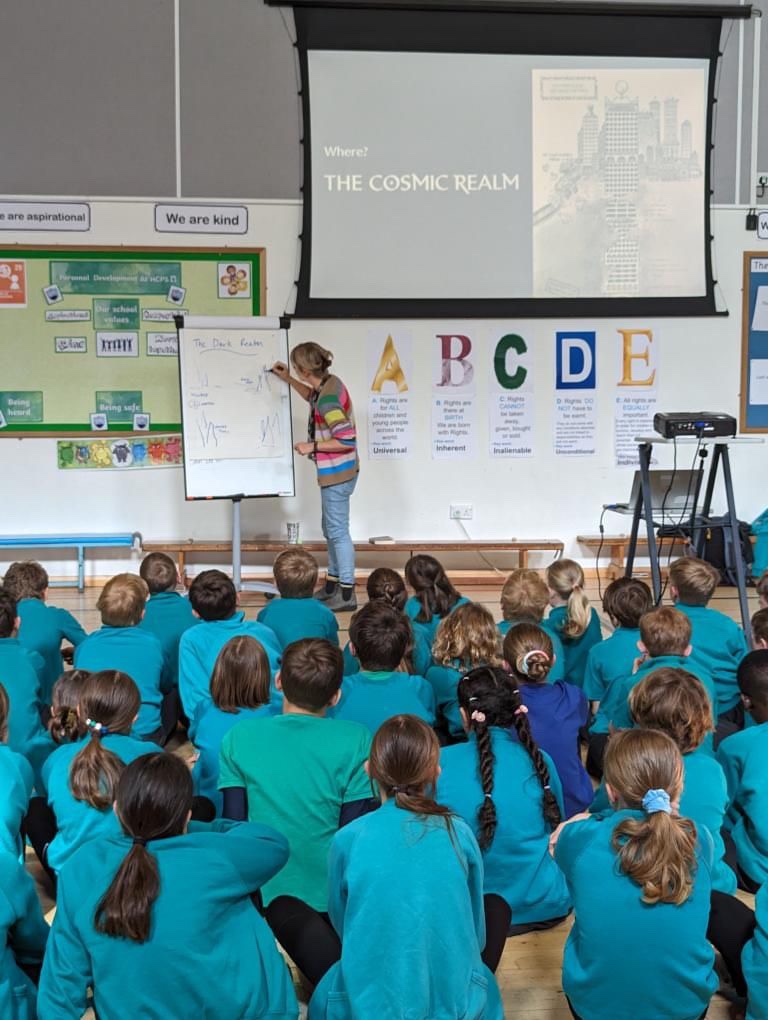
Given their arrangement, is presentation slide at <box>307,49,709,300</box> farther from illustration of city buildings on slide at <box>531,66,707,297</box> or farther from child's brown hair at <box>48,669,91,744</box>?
child's brown hair at <box>48,669,91,744</box>

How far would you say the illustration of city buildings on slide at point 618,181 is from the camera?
6922 millimetres

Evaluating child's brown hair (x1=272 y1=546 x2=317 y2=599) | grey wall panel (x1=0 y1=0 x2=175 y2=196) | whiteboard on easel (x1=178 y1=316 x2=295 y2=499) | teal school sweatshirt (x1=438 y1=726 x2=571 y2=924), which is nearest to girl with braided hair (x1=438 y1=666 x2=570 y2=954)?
teal school sweatshirt (x1=438 y1=726 x2=571 y2=924)

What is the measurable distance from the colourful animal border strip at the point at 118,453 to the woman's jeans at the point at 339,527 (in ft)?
4.23

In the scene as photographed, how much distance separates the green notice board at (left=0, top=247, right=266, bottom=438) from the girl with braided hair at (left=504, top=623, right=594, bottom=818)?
442 centimetres

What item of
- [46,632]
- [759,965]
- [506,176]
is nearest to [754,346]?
[506,176]

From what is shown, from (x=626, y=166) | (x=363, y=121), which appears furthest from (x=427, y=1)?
(x=626, y=166)

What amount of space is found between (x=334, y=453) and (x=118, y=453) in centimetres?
159

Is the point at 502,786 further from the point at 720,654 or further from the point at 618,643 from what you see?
the point at 720,654

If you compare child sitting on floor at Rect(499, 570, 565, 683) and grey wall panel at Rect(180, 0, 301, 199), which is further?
grey wall panel at Rect(180, 0, 301, 199)

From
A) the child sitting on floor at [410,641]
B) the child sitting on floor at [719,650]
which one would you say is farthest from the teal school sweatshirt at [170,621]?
the child sitting on floor at [719,650]

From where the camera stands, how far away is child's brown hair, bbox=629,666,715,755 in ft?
7.63

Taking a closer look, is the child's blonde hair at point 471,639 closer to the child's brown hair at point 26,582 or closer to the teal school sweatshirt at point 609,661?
the teal school sweatshirt at point 609,661

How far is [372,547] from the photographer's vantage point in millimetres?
6906

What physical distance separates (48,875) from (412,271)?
4.94m
